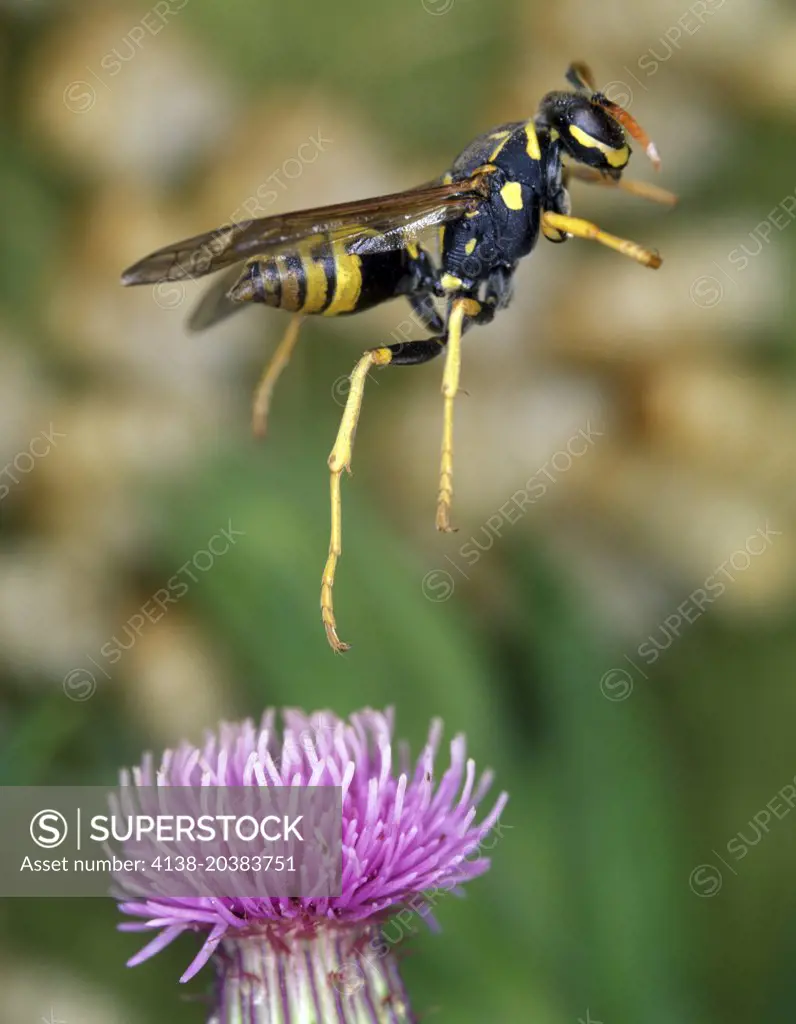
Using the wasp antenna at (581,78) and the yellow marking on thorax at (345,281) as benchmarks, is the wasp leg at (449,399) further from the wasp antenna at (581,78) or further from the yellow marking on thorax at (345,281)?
the wasp antenna at (581,78)

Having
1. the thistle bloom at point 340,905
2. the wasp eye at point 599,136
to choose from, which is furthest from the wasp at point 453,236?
the thistle bloom at point 340,905

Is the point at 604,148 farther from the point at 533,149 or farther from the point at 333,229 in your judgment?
the point at 333,229

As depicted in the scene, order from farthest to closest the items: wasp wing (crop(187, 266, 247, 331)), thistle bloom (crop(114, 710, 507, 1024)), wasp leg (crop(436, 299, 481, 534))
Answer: wasp wing (crop(187, 266, 247, 331)), wasp leg (crop(436, 299, 481, 534)), thistle bloom (crop(114, 710, 507, 1024))

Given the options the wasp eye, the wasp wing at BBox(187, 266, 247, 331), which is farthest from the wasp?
the wasp wing at BBox(187, 266, 247, 331)

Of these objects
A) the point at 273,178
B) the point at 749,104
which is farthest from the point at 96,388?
the point at 749,104

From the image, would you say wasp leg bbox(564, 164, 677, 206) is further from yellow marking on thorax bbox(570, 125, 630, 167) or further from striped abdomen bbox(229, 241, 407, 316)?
striped abdomen bbox(229, 241, 407, 316)

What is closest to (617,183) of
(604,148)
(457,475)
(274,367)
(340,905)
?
(604,148)

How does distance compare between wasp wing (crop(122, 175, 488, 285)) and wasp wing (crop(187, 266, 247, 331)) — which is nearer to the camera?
wasp wing (crop(122, 175, 488, 285))

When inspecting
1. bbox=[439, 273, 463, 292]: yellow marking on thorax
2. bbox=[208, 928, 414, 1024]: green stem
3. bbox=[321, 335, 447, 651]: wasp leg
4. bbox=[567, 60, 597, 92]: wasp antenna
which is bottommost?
bbox=[208, 928, 414, 1024]: green stem
